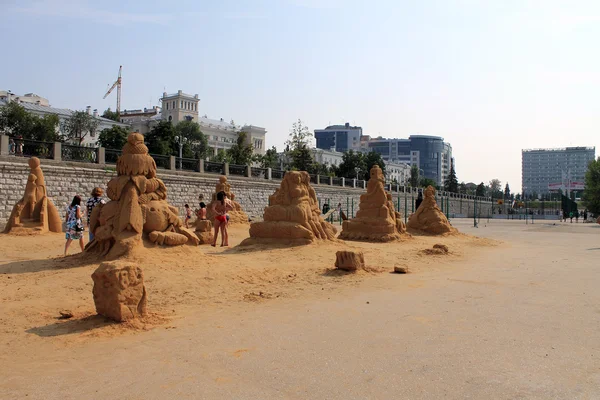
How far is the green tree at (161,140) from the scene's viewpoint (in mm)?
44281

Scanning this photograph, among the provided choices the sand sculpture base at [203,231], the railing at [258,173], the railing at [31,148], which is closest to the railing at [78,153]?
the railing at [31,148]

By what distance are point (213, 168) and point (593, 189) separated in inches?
1513

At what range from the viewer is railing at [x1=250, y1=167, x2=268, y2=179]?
1272 inches

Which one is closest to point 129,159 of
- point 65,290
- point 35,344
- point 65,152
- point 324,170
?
point 65,290

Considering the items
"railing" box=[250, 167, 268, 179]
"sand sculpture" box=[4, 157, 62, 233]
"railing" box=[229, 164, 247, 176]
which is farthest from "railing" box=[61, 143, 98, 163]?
"railing" box=[250, 167, 268, 179]

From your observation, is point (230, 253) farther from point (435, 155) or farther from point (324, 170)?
point (435, 155)

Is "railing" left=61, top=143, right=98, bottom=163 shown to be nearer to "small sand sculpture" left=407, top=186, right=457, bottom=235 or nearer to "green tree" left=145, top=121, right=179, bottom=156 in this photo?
"small sand sculpture" left=407, top=186, right=457, bottom=235

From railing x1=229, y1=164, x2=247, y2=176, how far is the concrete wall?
852 mm

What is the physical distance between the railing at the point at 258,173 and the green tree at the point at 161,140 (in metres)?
14.7

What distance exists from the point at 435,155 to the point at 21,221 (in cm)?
15015

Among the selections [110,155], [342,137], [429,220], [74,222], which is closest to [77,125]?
[110,155]

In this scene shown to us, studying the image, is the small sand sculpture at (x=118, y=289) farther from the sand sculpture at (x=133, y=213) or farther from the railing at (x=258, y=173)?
the railing at (x=258, y=173)

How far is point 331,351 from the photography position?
4.64 meters

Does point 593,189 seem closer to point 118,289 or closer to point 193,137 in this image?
point 193,137
